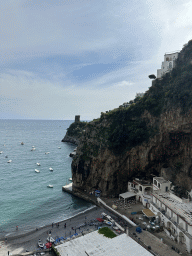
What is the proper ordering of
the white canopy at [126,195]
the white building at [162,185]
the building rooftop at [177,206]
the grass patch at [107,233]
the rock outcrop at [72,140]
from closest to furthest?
the grass patch at [107,233], the building rooftop at [177,206], the white building at [162,185], the white canopy at [126,195], the rock outcrop at [72,140]

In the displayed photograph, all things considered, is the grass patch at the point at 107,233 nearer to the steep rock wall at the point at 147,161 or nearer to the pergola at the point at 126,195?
the pergola at the point at 126,195

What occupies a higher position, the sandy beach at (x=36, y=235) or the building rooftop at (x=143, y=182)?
the building rooftop at (x=143, y=182)

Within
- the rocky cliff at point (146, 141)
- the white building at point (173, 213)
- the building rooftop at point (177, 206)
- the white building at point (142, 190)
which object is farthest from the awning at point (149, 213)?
the rocky cliff at point (146, 141)

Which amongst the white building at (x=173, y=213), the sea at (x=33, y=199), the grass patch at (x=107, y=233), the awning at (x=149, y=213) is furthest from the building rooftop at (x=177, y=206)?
the sea at (x=33, y=199)

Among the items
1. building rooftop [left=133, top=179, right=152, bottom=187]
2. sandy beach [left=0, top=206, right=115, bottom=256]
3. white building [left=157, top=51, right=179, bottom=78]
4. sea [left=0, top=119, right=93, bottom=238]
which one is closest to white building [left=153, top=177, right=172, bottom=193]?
building rooftop [left=133, top=179, right=152, bottom=187]

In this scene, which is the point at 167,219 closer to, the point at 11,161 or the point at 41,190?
the point at 41,190

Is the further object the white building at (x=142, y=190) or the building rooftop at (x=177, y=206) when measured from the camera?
the white building at (x=142, y=190)

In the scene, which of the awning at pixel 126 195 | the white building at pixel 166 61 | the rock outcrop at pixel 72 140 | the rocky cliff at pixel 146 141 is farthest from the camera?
the rock outcrop at pixel 72 140

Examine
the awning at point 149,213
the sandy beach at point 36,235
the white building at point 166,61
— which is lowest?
the sandy beach at point 36,235
